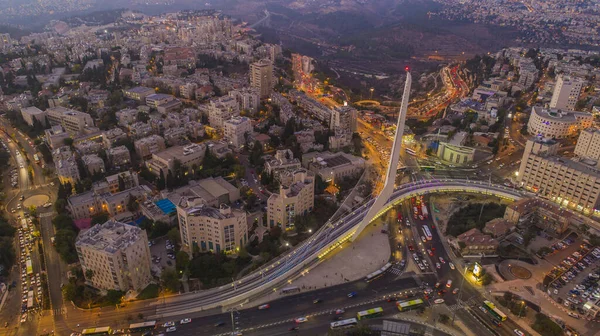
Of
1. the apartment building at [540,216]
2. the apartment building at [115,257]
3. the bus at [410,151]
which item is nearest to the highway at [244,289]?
the apartment building at [115,257]

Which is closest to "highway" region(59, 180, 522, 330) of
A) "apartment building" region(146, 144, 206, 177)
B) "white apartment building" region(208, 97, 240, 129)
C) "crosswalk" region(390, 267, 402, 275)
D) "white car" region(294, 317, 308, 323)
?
"white car" region(294, 317, 308, 323)

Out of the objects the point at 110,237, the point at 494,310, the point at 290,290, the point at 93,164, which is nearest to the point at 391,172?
the point at 494,310

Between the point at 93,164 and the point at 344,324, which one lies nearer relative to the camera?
the point at 344,324

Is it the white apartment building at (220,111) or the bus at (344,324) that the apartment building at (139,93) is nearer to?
the white apartment building at (220,111)

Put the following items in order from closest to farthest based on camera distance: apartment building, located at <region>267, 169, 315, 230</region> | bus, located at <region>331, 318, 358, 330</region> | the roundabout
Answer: bus, located at <region>331, 318, 358, 330</region> < apartment building, located at <region>267, 169, 315, 230</region> < the roundabout

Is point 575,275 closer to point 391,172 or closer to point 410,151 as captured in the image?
point 391,172

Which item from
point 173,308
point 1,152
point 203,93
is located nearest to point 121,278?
point 173,308

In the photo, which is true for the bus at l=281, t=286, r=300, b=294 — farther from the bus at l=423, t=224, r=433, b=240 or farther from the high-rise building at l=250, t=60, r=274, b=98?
the high-rise building at l=250, t=60, r=274, b=98

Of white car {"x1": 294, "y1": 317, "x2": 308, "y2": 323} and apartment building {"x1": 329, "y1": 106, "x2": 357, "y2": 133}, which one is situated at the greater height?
apartment building {"x1": 329, "y1": 106, "x2": 357, "y2": 133}
